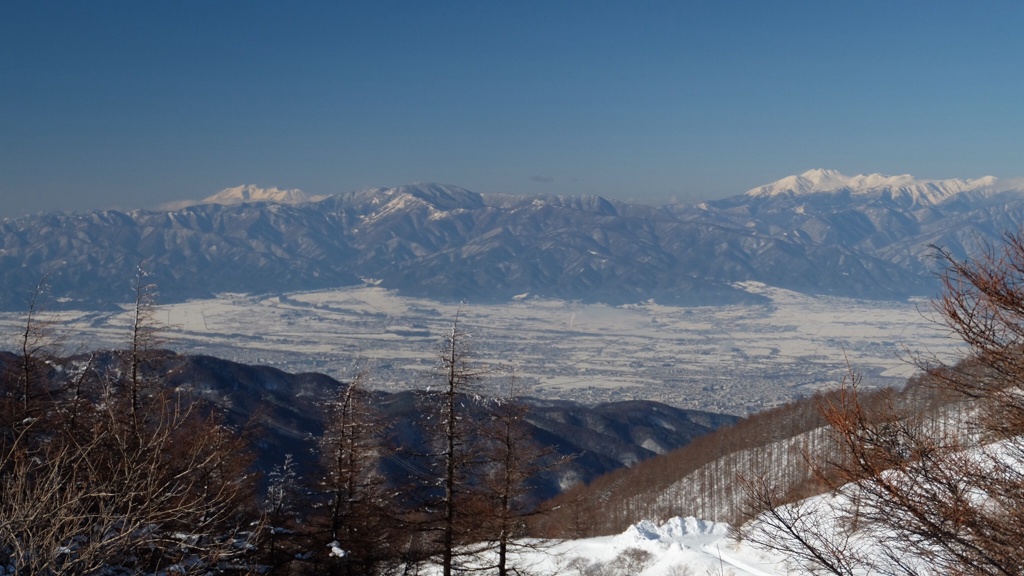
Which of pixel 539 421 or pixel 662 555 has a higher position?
pixel 662 555

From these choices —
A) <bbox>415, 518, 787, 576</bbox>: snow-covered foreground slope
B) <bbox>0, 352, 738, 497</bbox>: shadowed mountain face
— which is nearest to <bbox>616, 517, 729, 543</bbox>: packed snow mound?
<bbox>415, 518, 787, 576</bbox>: snow-covered foreground slope

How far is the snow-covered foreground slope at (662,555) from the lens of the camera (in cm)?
2458

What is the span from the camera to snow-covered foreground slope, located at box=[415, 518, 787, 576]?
80.6 feet

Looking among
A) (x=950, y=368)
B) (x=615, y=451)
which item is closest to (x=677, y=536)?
(x=950, y=368)

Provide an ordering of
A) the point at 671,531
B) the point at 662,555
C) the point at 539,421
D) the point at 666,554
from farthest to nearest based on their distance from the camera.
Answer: the point at 539,421
the point at 671,531
the point at 662,555
the point at 666,554

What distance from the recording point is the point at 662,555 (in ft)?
92.5

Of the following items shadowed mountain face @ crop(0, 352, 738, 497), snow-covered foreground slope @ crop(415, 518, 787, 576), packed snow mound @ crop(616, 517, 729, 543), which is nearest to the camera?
snow-covered foreground slope @ crop(415, 518, 787, 576)

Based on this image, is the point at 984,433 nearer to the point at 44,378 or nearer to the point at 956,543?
the point at 956,543

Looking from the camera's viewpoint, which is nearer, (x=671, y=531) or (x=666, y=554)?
(x=666, y=554)

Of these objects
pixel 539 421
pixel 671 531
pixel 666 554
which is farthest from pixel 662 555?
pixel 539 421

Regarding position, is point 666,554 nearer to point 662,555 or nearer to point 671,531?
point 662,555

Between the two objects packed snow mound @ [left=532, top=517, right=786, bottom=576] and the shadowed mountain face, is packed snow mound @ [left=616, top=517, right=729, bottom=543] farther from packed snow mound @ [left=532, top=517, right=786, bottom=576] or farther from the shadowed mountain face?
the shadowed mountain face

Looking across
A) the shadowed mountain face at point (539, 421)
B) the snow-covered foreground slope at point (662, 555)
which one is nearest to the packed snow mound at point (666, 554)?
the snow-covered foreground slope at point (662, 555)

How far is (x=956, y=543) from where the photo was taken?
6.44 meters
